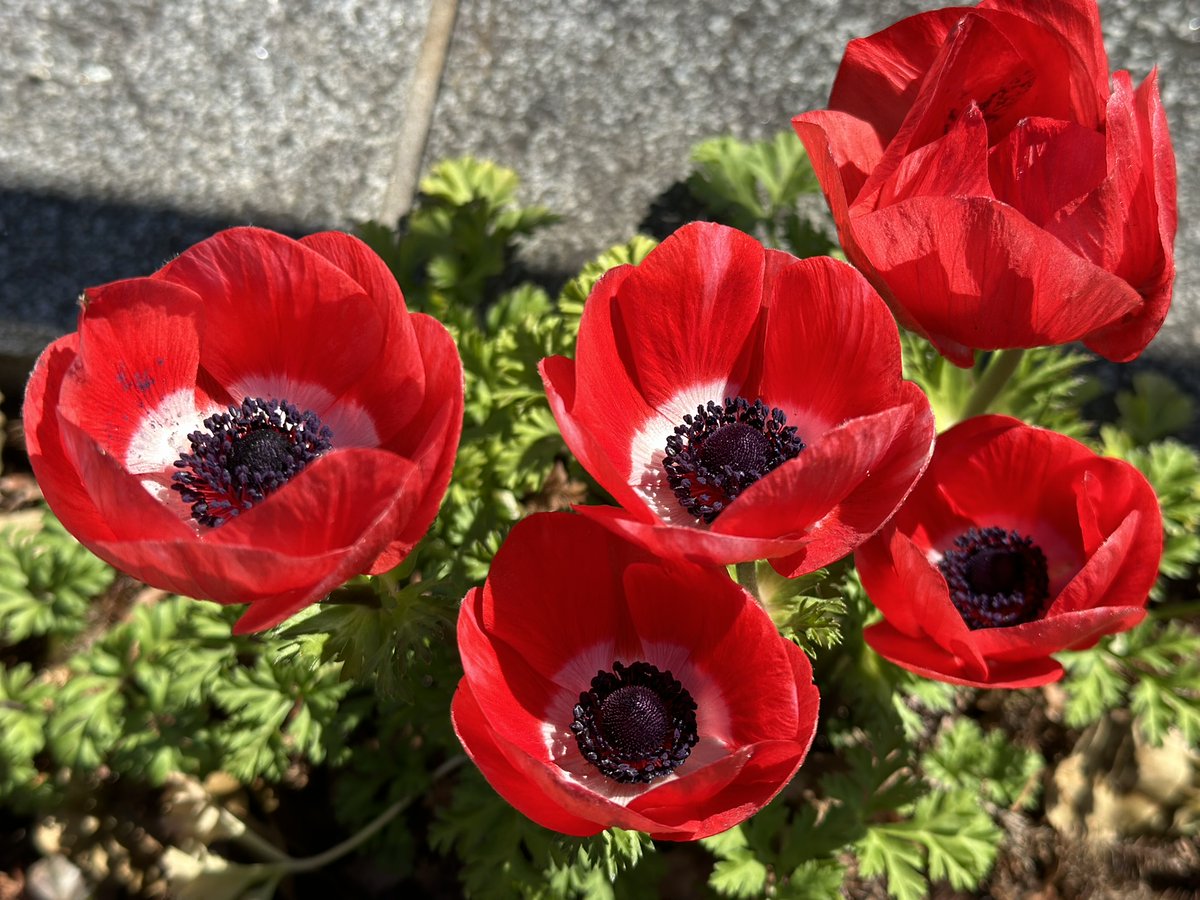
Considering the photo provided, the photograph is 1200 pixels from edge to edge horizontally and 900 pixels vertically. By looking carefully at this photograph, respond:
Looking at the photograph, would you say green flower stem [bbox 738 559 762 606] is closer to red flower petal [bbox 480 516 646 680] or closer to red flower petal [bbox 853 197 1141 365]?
red flower petal [bbox 480 516 646 680]

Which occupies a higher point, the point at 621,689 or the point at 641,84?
the point at 641,84

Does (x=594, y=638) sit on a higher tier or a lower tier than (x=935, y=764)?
higher

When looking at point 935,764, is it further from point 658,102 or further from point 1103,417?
point 658,102

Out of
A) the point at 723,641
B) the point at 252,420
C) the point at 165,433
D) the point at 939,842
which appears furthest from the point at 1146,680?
the point at 165,433

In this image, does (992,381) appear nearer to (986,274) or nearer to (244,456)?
(986,274)

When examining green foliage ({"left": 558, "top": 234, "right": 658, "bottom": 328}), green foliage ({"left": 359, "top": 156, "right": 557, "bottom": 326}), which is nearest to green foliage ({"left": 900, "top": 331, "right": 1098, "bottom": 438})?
green foliage ({"left": 558, "top": 234, "right": 658, "bottom": 328})

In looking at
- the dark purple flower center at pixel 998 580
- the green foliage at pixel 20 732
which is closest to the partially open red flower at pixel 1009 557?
the dark purple flower center at pixel 998 580

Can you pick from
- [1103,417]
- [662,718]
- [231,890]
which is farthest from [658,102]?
[231,890]
